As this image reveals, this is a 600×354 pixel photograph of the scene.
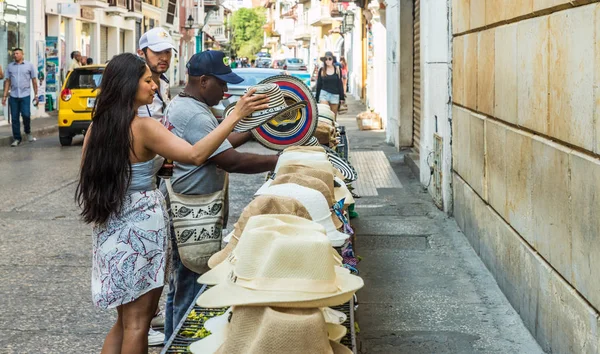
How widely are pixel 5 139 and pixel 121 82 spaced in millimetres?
16866

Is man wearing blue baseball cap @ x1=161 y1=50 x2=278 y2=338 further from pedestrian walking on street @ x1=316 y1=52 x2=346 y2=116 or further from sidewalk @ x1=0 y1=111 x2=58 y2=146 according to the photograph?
pedestrian walking on street @ x1=316 y1=52 x2=346 y2=116

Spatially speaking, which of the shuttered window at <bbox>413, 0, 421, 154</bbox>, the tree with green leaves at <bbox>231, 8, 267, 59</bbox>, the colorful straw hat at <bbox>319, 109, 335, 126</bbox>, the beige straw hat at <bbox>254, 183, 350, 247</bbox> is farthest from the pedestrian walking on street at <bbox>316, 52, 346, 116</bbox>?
the tree with green leaves at <bbox>231, 8, 267, 59</bbox>

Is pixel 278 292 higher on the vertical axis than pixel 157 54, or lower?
lower

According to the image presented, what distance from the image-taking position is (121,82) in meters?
4.12

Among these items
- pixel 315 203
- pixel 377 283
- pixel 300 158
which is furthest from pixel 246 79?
pixel 315 203

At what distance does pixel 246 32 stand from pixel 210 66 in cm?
12666

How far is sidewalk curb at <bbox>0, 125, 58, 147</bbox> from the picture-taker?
20047 millimetres

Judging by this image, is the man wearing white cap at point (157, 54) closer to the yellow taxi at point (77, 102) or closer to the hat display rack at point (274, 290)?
the hat display rack at point (274, 290)

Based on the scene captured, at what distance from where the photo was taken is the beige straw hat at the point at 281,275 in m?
3.04

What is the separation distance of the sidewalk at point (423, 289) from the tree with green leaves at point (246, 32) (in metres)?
117

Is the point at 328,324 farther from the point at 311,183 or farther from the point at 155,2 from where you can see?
the point at 155,2

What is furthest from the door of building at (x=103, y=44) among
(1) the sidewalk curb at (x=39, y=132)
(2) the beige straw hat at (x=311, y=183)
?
(2) the beige straw hat at (x=311, y=183)

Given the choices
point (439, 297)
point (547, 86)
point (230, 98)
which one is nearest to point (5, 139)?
point (230, 98)

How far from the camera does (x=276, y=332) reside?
9.73 feet
